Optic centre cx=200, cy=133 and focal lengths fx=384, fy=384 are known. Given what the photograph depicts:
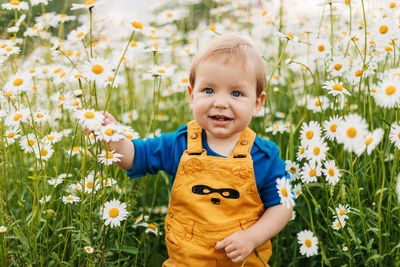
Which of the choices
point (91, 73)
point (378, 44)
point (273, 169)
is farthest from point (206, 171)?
point (378, 44)

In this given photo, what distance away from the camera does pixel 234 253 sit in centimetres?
126

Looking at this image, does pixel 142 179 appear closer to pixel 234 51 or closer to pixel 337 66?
pixel 234 51

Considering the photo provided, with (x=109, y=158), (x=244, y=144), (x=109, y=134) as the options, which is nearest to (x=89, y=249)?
(x=109, y=158)

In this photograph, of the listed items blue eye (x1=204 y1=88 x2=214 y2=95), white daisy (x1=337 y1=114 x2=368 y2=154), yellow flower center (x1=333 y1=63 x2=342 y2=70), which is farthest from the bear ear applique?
yellow flower center (x1=333 y1=63 x2=342 y2=70)

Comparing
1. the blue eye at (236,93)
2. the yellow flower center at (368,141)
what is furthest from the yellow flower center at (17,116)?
the yellow flower center at (368,141)

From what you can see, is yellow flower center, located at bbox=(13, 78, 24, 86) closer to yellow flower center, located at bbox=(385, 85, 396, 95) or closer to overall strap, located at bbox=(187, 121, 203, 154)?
overall strap, located at bbox=(187, 121, 203, 154)

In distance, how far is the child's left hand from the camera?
126 cm

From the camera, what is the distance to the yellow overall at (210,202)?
4.31 ft

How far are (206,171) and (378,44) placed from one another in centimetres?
87

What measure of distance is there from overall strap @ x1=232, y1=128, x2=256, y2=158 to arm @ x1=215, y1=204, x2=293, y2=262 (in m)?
0.22

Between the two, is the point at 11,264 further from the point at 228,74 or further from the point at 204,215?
the point at 228,74

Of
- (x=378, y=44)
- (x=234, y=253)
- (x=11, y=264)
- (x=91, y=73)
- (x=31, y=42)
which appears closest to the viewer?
(x=91, y=73)

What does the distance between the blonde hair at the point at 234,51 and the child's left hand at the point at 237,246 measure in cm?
52

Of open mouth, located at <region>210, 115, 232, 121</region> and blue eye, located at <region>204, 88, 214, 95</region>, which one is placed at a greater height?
blue eye, located at <region>204, 88, 214, 95</region>
